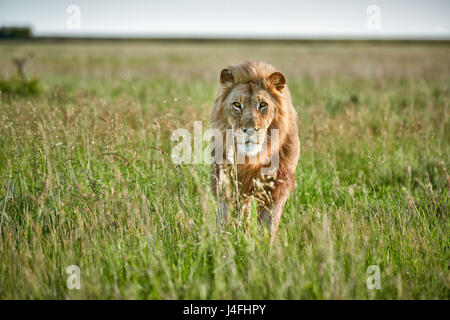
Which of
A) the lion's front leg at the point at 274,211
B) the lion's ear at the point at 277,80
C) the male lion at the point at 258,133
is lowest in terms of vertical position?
the lion's front leg at the point at 274,211

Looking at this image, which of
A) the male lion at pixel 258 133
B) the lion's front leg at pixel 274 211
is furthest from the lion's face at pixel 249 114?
the lion's front leg at pixel 274 211

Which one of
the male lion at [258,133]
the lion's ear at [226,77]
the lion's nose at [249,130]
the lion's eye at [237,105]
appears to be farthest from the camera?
the lion's ear at [226,77]

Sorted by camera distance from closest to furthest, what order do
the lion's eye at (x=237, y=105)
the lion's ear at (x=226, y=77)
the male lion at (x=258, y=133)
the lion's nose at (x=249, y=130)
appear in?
the lion's nose at (x=249, y=130) → the male lion at (x=258, y=133) → the lion's eye at (x=237, y=105) → the lion's ear at (x=226, y=77)

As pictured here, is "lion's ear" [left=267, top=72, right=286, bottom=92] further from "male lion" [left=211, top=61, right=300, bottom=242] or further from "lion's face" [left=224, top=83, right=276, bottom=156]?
"lion's face" [left=224, top=83, right=276, bottom=156]

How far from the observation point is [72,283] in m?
2.71

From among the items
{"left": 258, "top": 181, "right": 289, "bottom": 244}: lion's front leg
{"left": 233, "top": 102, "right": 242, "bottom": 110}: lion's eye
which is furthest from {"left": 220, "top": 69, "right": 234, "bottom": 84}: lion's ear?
{"left": 258, "top": 181, "right": 289, "bottom": 244}: lion's front leg

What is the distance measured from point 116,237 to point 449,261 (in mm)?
2944

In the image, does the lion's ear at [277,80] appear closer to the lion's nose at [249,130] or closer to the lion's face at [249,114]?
the lion's face at [249,114]

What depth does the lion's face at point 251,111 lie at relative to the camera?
330 cm

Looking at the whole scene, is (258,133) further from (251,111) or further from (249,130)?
(251,111)

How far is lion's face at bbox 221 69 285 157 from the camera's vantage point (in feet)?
10.8

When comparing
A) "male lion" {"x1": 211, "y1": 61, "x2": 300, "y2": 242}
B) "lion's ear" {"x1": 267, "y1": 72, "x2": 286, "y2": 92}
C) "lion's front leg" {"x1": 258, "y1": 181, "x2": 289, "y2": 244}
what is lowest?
"lion's front leg" {"x1": 258, "y1": 181, "x2": 289, "y2": 244}

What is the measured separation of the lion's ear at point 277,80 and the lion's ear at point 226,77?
0.40m
